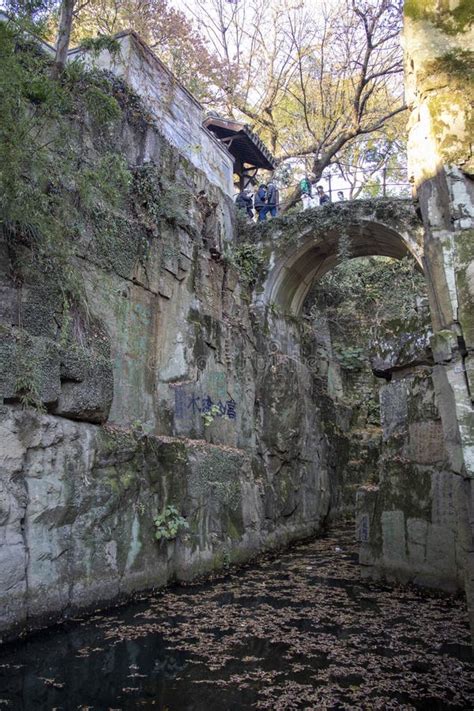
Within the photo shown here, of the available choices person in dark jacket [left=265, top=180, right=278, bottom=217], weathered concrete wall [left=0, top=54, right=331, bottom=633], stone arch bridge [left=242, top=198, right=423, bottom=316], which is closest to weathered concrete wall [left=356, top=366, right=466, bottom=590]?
weathered concrete wall [left=0, top=54, right=331, bottom=633]

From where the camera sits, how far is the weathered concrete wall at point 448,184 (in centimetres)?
308

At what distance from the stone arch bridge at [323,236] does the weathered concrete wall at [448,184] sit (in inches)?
354

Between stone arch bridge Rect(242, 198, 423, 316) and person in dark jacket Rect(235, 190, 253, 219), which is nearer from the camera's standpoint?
stone arch bridge Rect(242, 198, 423, 316)

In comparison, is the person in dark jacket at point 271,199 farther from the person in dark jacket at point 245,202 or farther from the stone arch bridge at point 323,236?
the stone arch bridge at point 323,236

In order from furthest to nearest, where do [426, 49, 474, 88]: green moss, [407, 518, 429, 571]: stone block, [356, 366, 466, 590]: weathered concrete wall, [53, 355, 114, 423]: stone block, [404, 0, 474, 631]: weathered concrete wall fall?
[407, 518, 429, 571]: stone block → [356, 366, 466, 590]: weathered concrete wall → [53, 355, 114, 423]: stone block → [426, 49, 474, 88]: green moss → [404, 0, 474, 631]: weathered concrete wall

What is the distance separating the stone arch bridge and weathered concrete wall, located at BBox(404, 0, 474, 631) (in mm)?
8984

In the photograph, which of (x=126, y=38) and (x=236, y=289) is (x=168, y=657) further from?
(x=126, y=38)

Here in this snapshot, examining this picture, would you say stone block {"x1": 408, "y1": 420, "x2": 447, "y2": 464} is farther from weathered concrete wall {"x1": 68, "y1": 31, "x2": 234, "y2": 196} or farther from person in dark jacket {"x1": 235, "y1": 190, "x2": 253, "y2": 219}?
person in dark jacket {"x1": 235, "y1": 190, "x2": 253, "y2": 219}

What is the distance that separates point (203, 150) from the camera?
1212 centimetres

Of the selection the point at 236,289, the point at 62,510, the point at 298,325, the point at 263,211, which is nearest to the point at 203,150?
the point at 263,211

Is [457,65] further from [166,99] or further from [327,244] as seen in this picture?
[327,244]

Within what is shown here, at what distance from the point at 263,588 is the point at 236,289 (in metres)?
5.73

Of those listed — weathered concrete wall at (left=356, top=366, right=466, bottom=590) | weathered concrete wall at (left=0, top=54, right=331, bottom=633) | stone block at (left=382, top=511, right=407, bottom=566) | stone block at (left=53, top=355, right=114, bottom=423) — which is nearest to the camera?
weathered concrete wall at (left=0, top=54, right=331, bottom=633)

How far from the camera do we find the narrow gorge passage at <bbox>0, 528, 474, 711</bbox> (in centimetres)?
359
